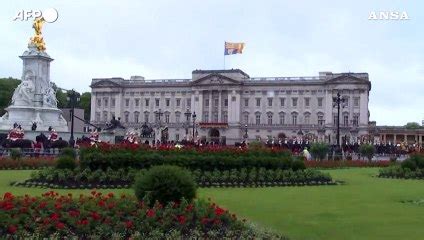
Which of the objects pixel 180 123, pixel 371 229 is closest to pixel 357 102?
A: pixel 180 123

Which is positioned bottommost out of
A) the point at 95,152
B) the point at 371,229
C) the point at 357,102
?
the point at 371,229

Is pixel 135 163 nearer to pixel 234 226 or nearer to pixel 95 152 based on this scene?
pixel 95 152

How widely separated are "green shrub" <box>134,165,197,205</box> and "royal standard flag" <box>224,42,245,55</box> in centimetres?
8011

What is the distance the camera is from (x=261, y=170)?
859 inches

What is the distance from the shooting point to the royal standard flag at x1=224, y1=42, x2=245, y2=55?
90.4 metres

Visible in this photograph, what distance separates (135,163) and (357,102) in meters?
82.1

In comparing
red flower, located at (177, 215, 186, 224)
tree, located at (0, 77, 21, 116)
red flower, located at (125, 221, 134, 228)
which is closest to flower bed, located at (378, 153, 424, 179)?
red flower, located at (177, 215, 186, 224)

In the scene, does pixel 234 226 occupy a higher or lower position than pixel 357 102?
lower

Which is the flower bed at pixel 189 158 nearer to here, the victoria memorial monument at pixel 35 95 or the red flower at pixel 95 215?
the red flower at pixel 95 215

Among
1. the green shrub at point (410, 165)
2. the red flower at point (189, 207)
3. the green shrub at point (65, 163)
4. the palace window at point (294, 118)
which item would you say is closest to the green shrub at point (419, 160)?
the green shrub at point (410, 165)

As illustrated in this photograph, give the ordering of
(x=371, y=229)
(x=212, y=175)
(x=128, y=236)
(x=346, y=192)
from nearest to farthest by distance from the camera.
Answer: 1. (x=128, y=236)
2. (x=371, y=229)
3. (x=346, y=192)
4. (x=212, y=175)

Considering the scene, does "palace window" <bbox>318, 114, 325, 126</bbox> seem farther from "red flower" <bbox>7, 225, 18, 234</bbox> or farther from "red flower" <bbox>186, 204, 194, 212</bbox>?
"red flower" <bbox>7, 225, 18, 234</bbox>

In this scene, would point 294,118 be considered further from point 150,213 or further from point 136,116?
point 150,213

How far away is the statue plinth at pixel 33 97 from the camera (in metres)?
45.9
